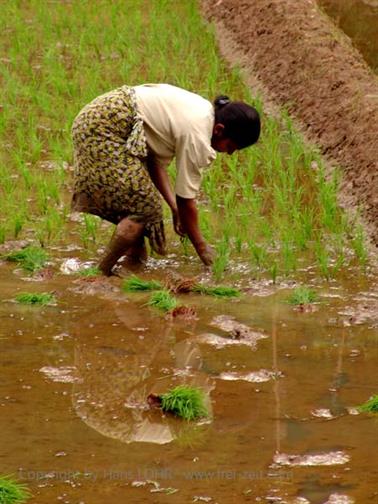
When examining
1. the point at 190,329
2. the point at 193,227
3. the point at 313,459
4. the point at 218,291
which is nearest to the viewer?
the point at 313,459

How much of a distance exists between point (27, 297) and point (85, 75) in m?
3.34

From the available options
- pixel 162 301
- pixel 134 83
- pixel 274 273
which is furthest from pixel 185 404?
pixel 134 83

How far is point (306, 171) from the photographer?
720cm

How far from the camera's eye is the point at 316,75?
328 inches

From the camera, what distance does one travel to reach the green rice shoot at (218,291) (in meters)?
5.60

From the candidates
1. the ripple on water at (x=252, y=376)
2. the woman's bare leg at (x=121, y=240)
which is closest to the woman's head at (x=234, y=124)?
the woman's bare leg at (x=121, y=240)

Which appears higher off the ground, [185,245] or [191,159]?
[191,159]

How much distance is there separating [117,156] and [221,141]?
1.71 feet

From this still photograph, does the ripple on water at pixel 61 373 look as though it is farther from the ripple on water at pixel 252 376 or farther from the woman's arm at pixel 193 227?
the woman's arm at pixel 193 227

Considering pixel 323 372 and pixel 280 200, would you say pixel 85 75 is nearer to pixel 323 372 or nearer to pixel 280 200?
pixel 280 200

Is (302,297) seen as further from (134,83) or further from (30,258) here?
(134,83)

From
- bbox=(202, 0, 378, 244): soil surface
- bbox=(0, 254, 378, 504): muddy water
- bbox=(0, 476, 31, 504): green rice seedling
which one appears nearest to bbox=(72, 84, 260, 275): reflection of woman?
bbox=(0, 254, 378, 504): muddy water

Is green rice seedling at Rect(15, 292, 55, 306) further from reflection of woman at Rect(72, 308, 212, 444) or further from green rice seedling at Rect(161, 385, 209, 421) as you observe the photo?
green rice seedling at Rect(161, 385, 209, 421)

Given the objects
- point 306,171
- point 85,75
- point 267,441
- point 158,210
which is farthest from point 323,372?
point 85,75
